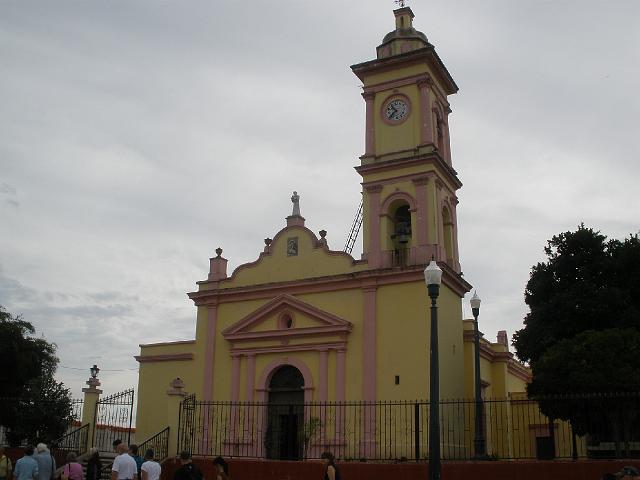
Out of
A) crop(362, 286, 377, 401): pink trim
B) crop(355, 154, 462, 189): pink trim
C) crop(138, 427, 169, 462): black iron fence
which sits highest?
crop(355, 154, 462, 189): pink trim

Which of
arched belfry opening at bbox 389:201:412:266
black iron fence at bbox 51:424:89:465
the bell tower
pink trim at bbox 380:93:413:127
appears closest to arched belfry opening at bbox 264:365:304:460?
the bell tower

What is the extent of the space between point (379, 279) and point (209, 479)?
8.89 meters

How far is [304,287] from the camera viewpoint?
83.1 ft

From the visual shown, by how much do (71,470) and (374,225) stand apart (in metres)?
14.2

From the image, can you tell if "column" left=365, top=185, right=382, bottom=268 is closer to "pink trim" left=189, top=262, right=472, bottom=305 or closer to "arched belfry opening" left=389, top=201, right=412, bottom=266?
"arched belfry opening" left=389, top=201, right=412, bottom=266

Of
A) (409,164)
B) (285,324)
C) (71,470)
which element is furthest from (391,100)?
(71,470)

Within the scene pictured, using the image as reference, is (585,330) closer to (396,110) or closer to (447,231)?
(447,231)

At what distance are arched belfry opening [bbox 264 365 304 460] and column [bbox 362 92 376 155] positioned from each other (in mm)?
8271

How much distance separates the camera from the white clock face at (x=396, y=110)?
86.9 feet

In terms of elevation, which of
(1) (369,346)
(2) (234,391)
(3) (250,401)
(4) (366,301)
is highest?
(4) (366,301)

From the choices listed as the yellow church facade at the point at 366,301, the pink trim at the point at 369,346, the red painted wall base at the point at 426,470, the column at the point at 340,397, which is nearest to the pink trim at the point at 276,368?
the yellow church facade at the point at 366,301

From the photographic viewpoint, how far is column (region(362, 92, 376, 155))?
1044 inches

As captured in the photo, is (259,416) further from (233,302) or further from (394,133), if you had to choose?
(394,133)

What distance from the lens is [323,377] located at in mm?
24141
